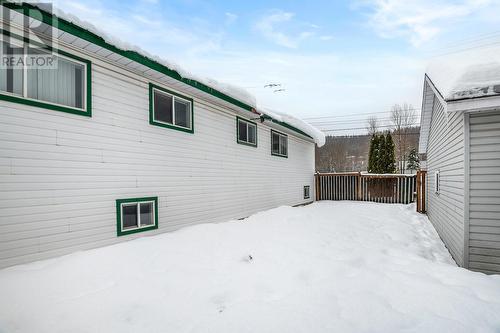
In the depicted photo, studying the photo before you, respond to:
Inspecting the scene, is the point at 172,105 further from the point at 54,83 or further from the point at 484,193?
the point at 484,193

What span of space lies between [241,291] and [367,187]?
13.3 meters

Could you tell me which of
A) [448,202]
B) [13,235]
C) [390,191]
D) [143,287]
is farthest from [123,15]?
[390,191]

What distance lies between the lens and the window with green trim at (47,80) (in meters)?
3.31

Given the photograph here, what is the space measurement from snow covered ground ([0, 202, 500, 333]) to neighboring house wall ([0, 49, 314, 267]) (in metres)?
0.46

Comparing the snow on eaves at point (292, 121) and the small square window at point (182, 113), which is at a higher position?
the snow on eaves at point (292, 121)

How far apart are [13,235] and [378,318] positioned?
15.1 ft

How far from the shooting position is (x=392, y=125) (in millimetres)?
37250

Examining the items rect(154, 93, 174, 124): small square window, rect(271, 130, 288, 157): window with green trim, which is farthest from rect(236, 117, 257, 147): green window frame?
rect(154, 93, 174, 124): small square window

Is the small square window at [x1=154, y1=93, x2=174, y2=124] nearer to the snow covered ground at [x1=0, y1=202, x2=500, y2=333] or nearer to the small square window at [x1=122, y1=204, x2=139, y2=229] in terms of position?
the small square window at [x1=122, y1=204, x2=139, y2=229]

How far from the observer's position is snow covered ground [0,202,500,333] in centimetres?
240

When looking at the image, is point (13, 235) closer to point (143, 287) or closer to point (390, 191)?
point (143, 287)

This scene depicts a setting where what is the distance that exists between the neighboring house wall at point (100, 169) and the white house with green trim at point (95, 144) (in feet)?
0.05

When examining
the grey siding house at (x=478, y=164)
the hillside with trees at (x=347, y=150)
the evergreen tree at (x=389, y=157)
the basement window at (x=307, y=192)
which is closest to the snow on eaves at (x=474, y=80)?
the grey siding house at (x=478, y=164)

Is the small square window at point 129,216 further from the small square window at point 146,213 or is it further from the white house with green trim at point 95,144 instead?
the small square window at point 146,213
